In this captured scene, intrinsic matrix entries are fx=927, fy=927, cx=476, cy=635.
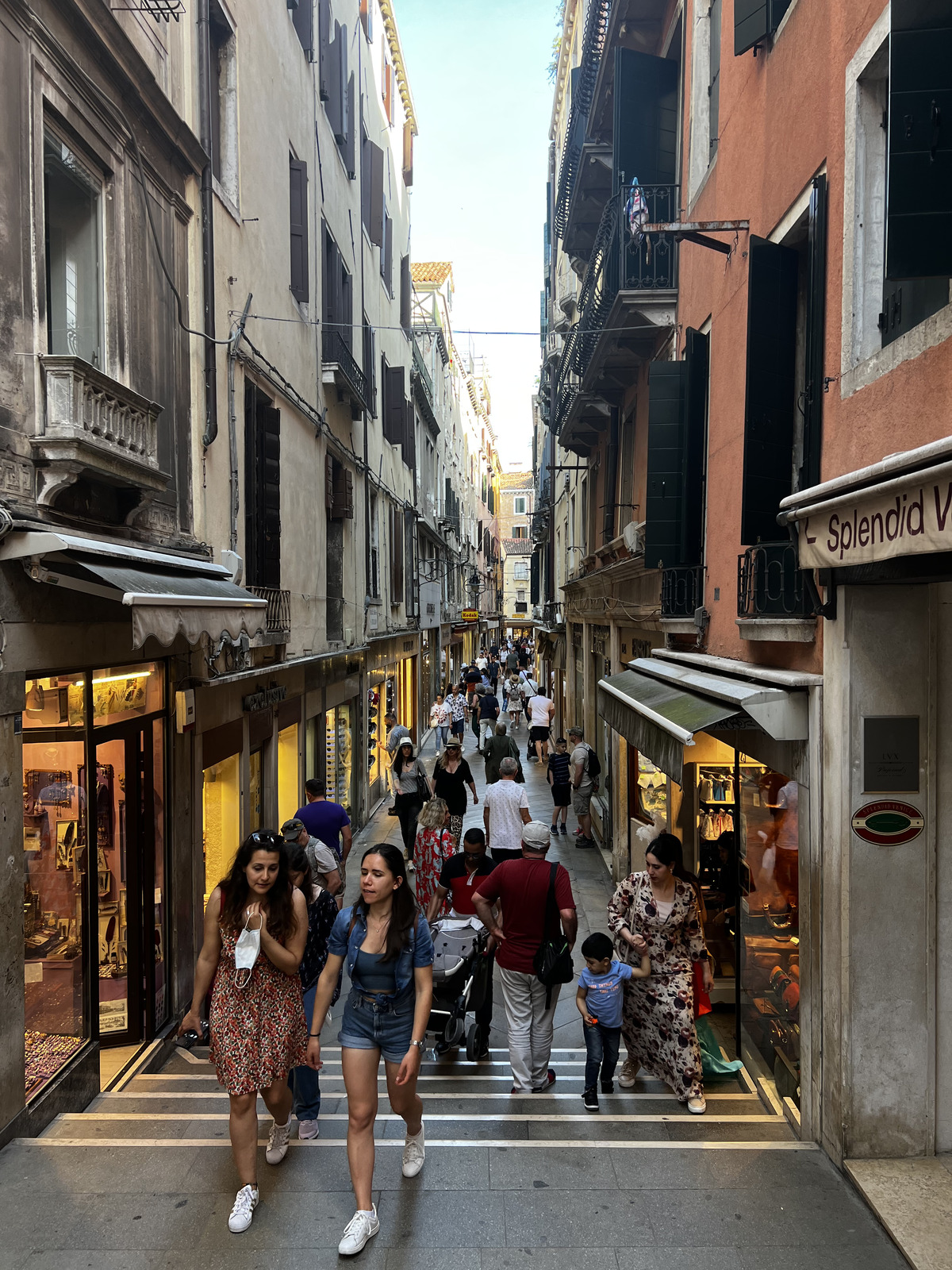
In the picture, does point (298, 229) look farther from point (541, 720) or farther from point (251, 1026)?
point (541, 720)

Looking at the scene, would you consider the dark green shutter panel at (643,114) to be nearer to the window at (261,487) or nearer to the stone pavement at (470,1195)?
the window at (261,487)

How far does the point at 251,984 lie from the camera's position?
4.49 meters

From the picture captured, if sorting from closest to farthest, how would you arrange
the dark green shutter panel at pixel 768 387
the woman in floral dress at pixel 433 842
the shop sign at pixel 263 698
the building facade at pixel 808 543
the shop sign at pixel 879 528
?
the shop sign at pixel 879 528 < the building facade at pixel 808 543 < the dark green shutter panel at pixel 768 387 < the woman in floral dress at pixel 433 842 < the shop sign at pixel 263 698

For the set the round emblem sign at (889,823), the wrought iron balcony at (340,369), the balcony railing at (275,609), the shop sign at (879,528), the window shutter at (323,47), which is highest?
the window shutter at (323,47)

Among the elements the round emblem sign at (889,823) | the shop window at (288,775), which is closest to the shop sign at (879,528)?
the round emblem sign at (889,823)

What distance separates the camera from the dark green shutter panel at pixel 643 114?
10148 millimetres

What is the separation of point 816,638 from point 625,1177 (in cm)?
308

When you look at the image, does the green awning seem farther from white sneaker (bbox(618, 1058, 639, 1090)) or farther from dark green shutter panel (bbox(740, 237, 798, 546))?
white sneaker (bbox(618, 1058, 639, 1090))

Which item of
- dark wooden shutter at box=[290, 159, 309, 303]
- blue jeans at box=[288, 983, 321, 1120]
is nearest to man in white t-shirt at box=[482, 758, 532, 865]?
blue jeans at box=[288, 983, 321, 1120]

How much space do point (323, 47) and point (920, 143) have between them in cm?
1234

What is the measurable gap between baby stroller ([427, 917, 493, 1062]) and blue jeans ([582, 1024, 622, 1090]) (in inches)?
42.9

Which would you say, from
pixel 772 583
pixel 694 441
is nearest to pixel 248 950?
pixel 772 583

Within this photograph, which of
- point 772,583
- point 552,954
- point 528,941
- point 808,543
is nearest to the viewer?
point 808,543

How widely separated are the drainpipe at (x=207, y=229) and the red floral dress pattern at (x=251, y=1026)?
16.5 ft
